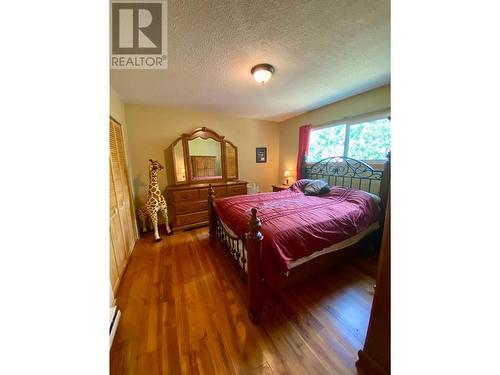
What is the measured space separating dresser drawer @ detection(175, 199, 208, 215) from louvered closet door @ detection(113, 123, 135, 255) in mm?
716

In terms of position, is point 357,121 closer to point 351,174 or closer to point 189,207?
point 351,174

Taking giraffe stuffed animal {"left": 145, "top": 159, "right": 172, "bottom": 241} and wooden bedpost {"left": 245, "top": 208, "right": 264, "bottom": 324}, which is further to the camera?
giraffe stuffed animal {"left": 145, "top": 159, "right": 172, "bottom": 241}

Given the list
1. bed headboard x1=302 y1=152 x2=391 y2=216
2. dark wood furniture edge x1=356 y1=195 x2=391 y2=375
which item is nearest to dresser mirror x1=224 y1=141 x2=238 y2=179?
bed headboard x1=302 y1=152 x2=391 y2=216

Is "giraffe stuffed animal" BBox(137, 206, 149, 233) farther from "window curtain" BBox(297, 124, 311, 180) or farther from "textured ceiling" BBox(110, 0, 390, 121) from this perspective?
"window curtain" BBox(297, 124, 311, 180)

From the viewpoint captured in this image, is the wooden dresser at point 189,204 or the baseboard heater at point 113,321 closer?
the baseboard heater at point 113,321

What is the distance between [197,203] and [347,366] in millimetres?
2823

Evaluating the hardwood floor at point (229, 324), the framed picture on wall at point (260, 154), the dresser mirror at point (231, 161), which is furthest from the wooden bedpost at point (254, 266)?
Answer: the framed picture on wall at point (260, 154)

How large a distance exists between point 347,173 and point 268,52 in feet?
7.83

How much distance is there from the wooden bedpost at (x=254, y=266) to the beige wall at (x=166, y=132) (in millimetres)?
2658

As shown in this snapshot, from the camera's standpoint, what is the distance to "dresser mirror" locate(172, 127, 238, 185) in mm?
3139

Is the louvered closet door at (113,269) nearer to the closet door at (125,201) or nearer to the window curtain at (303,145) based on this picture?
the closet door at (125,201)

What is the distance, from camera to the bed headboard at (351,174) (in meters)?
2.23
